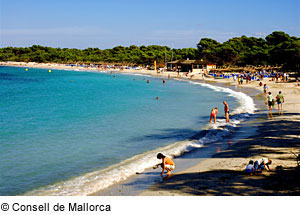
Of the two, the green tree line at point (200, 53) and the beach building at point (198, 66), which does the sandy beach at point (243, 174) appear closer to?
the green tree line at point (200, 53)

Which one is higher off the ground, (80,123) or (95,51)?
(95,51)

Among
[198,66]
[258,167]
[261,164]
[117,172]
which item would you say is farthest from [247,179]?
[198,66]

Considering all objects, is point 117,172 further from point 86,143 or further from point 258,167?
point 86,143

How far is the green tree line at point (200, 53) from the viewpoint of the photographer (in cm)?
6512

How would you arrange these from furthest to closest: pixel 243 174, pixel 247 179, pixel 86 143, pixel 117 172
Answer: pixel 86 143
pixel 117 172
pixel 243 174
pixel 247 179

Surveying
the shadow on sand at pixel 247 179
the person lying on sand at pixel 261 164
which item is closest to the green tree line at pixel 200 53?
the shadow on sand at pixel 247 179

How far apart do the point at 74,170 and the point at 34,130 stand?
8.68 m

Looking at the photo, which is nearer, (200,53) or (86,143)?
(86,143)

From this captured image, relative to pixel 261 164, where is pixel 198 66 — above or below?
above

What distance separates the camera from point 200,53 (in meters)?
104

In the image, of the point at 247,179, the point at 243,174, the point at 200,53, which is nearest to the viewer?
the point at 247,179
